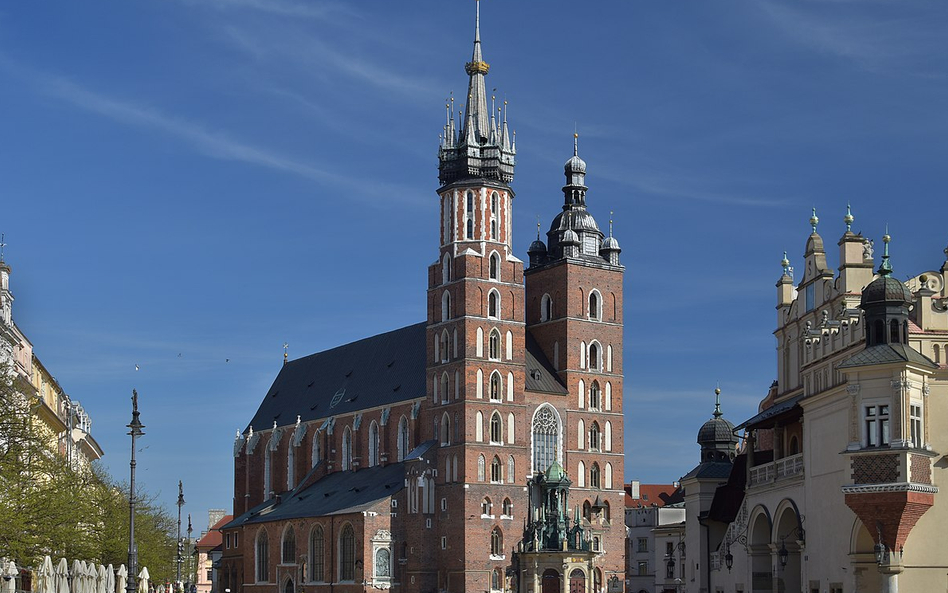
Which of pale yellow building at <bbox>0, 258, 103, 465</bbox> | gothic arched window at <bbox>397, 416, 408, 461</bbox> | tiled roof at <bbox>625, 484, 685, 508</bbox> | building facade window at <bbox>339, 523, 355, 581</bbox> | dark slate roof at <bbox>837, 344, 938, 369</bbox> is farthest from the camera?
tiled roof at <bbox>625, 484, 685, 508</bbox>

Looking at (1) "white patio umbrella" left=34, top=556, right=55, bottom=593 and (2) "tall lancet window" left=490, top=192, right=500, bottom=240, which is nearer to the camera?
(1) "white patio umbrella" left=34, top=556, right=55, bottom=593

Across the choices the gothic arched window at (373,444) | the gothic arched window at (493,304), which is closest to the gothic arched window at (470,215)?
the gothic arched window at (493,304)

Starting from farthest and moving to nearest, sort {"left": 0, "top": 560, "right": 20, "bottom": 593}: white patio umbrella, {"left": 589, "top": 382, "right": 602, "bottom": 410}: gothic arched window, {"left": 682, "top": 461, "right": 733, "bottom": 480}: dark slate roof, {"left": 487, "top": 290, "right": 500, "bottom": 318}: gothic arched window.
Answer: {"left": 589, "top": 382, "right": 602, "bottom": 410}: gothic arched window < {"left": 487, "top": 290, "right": 500, "bottom": 318}: gothic arched window < {"left": 682, "top": 461, "right": 733, "bottom": 480}: dark slate roof < {"left": 0, "top": 560, "right": 20, "bottom": 593}: white patio umbrella

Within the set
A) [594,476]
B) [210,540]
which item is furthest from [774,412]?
[210,540]

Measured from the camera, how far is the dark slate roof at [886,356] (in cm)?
4406

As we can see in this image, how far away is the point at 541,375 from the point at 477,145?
1649cm

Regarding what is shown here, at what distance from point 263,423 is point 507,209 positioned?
4053cm

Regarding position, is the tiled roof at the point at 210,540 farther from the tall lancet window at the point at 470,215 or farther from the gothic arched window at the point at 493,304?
the tall lancet window at the point at 470,215

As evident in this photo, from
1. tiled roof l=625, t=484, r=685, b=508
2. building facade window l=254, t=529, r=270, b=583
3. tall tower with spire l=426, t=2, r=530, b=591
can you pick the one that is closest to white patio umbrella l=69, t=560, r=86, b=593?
tall tower with spire l=426, t=2, r=530, b=591

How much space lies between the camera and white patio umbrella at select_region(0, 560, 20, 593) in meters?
33.6

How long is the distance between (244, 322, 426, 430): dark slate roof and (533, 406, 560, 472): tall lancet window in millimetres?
9039

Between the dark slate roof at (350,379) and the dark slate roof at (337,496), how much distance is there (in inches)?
217

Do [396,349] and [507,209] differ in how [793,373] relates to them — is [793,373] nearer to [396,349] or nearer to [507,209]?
[507,209]

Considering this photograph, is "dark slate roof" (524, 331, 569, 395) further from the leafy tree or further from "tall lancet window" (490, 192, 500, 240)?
the leafy tree
